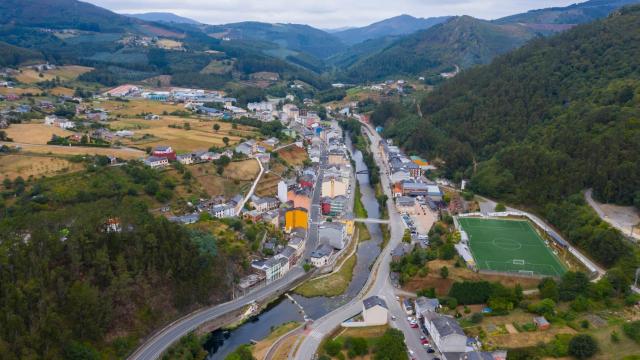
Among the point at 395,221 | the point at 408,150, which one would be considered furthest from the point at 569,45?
the point at 395,221

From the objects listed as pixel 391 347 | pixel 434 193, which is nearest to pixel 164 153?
pixel 434 193

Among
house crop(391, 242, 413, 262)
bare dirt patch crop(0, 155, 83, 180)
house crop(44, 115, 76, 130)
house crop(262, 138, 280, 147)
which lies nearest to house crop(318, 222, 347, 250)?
house crop(391, 242, 413, 262)

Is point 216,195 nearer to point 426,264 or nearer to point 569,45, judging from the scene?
point 426,264

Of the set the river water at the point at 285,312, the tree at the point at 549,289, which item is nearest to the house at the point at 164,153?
the river water at the point at 285,312

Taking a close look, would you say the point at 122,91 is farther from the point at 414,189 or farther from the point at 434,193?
the point at 434,193

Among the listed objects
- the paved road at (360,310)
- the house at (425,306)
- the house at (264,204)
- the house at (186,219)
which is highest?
the house at (186,219)

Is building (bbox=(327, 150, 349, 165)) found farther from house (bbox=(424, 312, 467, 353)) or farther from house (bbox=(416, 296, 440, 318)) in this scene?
house (bbox=(424, 312, 467, 353))

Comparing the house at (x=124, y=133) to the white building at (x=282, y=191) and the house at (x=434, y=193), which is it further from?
the house at (x=434, y=193)
